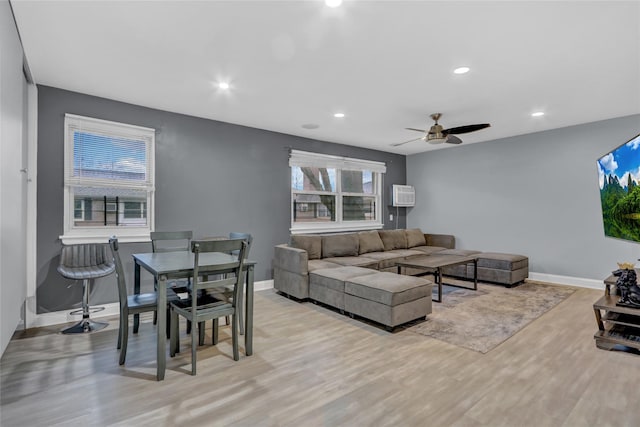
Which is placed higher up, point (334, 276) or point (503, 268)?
point (334, 276)

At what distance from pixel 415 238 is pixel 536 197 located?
229 centimetres

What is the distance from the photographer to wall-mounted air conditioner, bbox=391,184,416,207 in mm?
7156

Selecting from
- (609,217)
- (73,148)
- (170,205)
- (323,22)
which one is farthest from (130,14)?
(609,217)

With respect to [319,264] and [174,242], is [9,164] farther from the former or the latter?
[319,264]

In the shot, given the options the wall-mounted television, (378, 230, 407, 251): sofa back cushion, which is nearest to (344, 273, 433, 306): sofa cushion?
the wall-mounted television

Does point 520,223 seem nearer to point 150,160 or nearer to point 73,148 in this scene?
point 150,160

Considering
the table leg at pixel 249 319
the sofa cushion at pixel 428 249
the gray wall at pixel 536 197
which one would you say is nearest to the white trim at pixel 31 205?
the table leg at pixel 249 319

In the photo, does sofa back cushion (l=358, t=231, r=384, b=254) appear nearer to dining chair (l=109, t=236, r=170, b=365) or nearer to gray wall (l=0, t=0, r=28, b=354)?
dining chair (l=109, t=236, r=170, b=365)

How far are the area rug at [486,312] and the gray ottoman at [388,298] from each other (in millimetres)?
207

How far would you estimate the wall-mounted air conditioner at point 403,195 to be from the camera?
7.16 meters

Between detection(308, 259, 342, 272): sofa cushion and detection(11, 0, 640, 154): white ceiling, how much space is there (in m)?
2.16

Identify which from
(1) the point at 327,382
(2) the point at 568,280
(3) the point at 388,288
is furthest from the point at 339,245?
(2) the point at 568,280

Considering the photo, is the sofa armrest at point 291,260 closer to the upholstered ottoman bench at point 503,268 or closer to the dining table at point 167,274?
the dining table at point 167,274

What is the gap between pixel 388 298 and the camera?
3303mm
